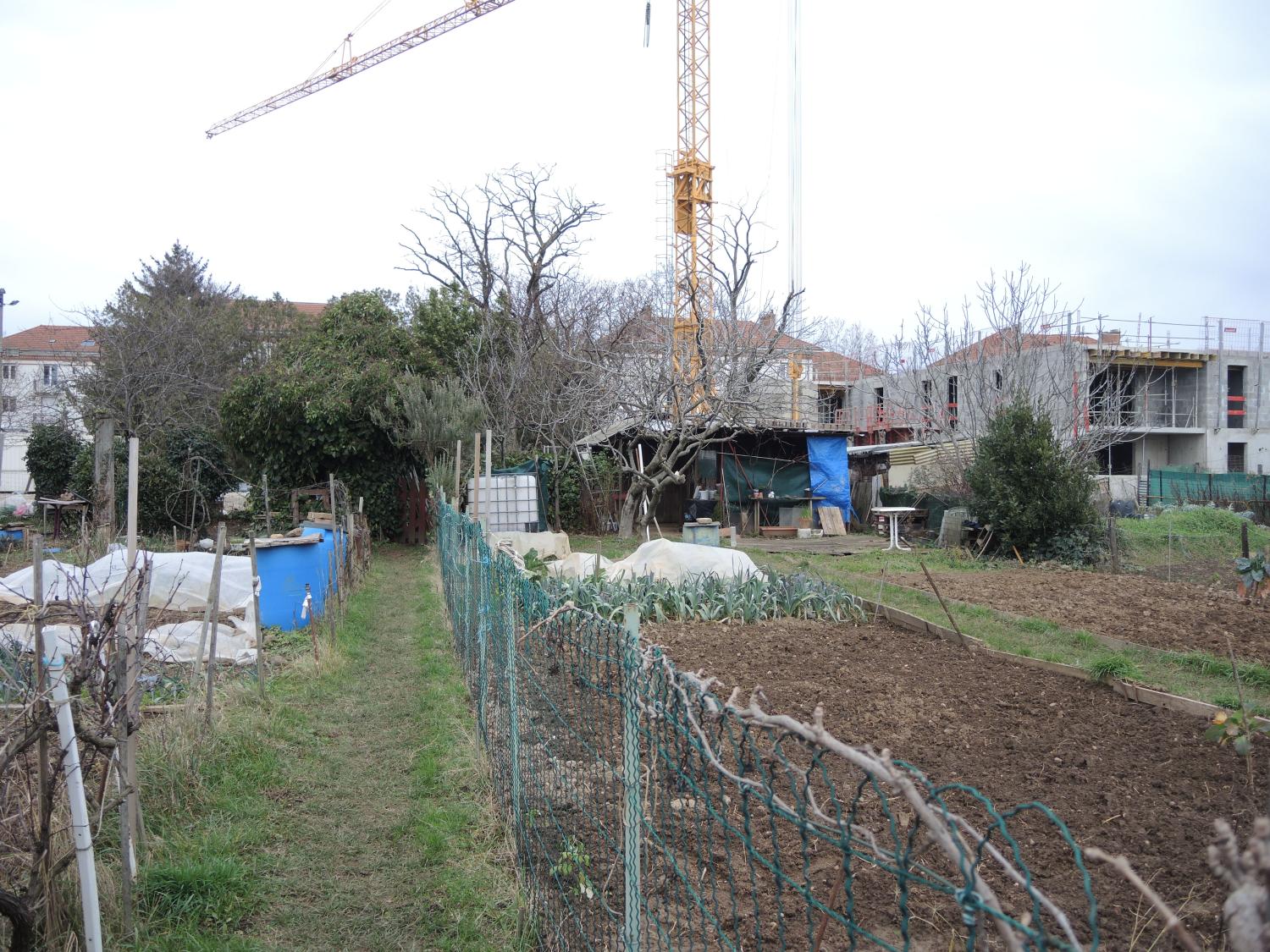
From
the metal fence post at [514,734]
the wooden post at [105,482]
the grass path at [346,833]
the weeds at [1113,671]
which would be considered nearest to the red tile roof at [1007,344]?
the weeds at [1113,671]

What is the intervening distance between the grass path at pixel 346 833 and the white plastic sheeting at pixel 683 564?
3722 mm

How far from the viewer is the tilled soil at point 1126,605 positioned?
9133 mm

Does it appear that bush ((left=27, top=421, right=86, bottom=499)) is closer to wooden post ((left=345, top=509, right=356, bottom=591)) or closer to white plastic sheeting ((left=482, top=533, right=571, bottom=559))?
wooden post ((left=345, top=509, right=356, bottom=591))

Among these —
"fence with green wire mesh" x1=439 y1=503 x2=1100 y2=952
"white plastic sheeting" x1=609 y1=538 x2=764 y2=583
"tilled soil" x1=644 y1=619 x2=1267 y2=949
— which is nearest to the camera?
"fence with green wire mesh" x1=439 y1=503 x2=1100 y2=952

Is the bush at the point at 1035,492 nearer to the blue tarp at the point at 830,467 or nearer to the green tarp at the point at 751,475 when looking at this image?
the blue tarp at the point at 830,467

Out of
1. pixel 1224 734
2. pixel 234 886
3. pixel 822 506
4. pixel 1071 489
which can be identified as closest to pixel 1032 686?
pixel 1224 734

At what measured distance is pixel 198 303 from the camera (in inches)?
1602

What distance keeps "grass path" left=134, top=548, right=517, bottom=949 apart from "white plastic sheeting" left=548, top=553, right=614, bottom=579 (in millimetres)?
3533

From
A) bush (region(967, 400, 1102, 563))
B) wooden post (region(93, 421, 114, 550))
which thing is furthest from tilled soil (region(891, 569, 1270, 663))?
wooden post (region(93, 421, 114, 550))

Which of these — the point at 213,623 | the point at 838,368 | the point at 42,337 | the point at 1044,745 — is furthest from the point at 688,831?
the point at 42,337

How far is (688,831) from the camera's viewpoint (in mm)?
4242

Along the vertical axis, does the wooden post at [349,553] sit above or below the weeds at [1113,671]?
above

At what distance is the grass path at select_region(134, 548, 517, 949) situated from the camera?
387cm

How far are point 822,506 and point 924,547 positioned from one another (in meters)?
4.82
